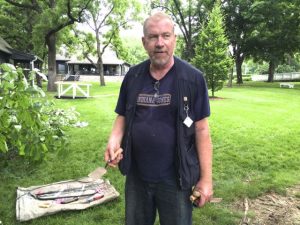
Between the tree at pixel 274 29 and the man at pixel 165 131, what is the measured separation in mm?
31911

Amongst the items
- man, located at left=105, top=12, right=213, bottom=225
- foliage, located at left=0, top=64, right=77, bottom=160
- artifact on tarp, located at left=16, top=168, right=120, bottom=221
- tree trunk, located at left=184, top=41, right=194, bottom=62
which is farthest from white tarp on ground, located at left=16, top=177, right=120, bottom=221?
tree trunk, located at left=184, top=41, right=194, bottom=62

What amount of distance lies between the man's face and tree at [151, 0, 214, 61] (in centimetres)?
3754

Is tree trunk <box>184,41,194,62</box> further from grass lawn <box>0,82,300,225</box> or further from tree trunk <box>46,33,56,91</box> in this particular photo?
grass lawn <box>0,82,300,225</box>

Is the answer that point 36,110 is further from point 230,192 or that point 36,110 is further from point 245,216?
point 230,192

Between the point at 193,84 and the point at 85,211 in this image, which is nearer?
the point at 193,84

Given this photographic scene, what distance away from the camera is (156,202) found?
9.07 ft

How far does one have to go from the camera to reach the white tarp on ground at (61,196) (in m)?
4.76

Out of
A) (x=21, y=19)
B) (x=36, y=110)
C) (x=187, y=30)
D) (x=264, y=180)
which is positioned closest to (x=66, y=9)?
(x=21, y=19)

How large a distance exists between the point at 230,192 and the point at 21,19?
3814cm

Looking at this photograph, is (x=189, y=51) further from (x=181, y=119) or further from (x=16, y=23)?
(x=181, y=119)

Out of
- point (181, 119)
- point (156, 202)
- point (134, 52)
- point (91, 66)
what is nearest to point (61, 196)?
point (156, 202)

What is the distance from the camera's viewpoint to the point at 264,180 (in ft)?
20.3

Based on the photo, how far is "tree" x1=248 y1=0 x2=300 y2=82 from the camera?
33219 mm

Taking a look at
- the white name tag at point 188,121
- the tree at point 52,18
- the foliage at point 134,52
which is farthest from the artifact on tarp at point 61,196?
the tree at point 52,18
